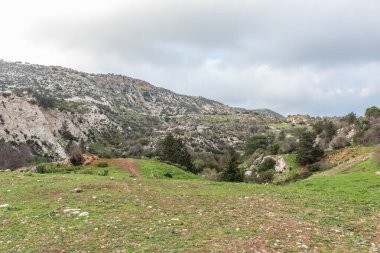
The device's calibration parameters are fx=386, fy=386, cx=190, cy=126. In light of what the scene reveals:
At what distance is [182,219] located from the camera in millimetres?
16328

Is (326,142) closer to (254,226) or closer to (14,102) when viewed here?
(254,226)

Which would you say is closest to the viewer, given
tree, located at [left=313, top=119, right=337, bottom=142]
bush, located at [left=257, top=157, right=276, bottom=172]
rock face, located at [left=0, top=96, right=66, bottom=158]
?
bush, located at [left=257, top=157, right=276, bottom=172]

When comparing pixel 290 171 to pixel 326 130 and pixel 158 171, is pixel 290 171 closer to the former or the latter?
pixel 326 130

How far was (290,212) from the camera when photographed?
17922mm

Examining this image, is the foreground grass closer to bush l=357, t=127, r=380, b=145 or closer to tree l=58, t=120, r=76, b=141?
bush l=357, t=127, r=380, b=145

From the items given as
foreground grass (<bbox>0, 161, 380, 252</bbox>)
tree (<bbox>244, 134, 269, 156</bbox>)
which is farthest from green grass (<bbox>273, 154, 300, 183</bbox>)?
tree (<bbox>244, 134, 269, 156</bbox>)

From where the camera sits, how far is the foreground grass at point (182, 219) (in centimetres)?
1288

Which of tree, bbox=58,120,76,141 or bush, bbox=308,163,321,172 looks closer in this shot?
bush, bbox=308,163,321,172

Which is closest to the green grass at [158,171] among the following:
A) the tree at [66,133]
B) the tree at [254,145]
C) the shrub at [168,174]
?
the shrub at [168,174]

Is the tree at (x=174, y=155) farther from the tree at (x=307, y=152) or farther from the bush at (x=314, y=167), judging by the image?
the bush at (x=314, y=167)

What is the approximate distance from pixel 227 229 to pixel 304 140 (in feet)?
193

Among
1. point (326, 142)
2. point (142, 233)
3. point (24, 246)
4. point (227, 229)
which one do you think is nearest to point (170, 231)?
point (142, 233)

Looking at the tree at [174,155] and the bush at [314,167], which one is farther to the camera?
the tree at [174,155]

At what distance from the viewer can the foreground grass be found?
42.3ft
